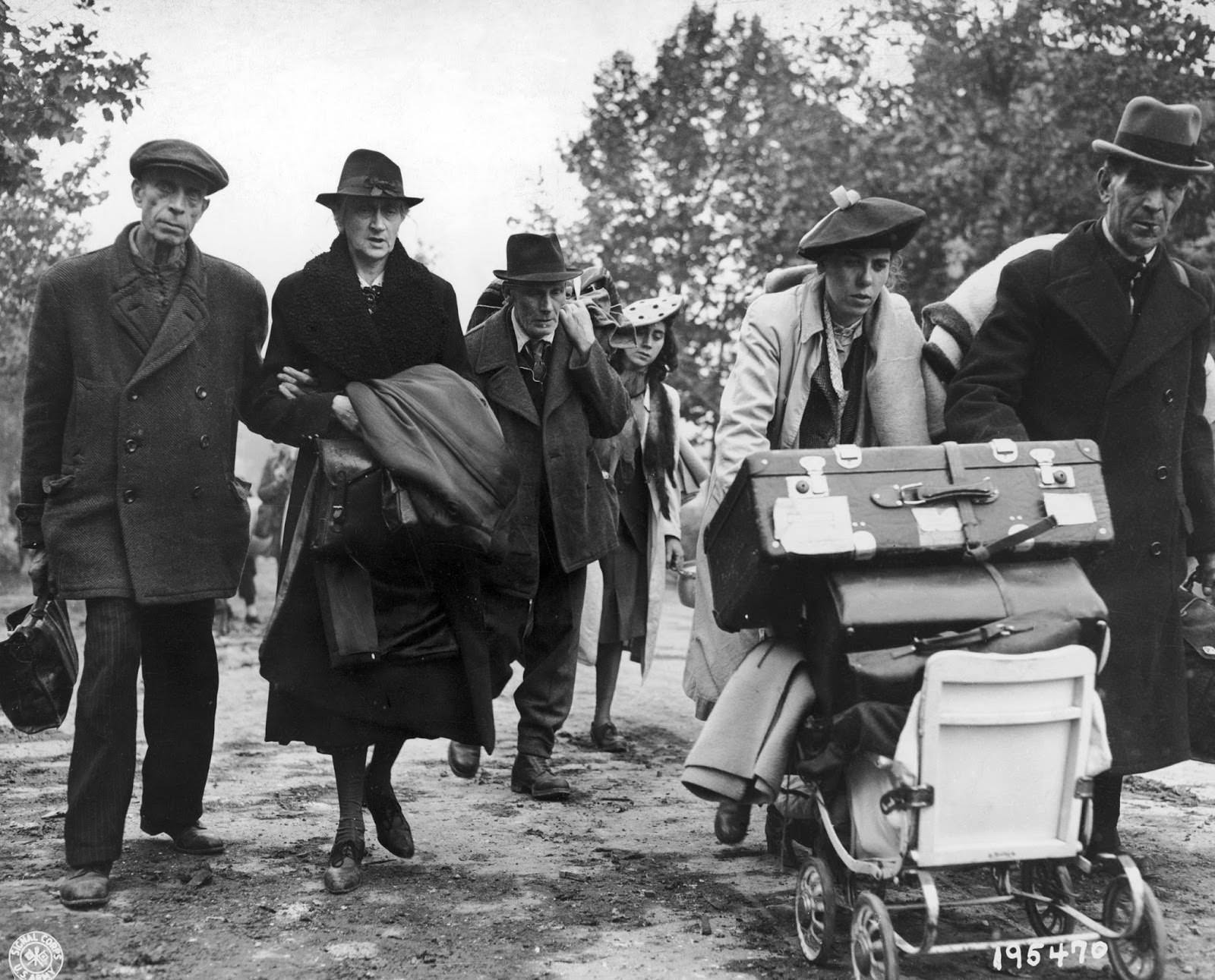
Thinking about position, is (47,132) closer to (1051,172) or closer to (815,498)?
(815,498)

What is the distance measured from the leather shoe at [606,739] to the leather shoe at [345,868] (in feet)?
9.31

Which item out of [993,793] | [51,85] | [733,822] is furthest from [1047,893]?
[51,85]

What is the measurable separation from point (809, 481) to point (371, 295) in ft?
6.02

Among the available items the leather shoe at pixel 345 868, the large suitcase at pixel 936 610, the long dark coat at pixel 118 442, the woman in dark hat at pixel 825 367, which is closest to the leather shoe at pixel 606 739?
the woman in dark hat at pixel 825 367

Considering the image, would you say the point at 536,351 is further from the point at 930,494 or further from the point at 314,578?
the point at 930,494

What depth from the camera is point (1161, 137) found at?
4363mm

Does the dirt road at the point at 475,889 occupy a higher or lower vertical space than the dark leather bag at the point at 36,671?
lower

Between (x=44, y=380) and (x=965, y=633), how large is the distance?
9.60ft

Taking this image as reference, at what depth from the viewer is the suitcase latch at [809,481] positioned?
3.70m

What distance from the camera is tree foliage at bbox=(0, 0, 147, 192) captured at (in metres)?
6.27

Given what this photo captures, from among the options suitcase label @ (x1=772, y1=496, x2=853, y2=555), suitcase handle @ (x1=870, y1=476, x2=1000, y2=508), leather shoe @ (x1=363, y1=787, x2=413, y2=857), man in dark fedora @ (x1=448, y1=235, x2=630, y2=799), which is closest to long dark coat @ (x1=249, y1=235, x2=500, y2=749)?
leather shoe @ (x1=363, y1=787, x2=413, y2=857)

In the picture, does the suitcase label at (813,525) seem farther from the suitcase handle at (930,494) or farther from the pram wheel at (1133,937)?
the pram wheel at (1133,937)

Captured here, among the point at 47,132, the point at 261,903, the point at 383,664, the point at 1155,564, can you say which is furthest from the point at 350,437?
the point at 47,132

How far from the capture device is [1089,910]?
4.27 m
